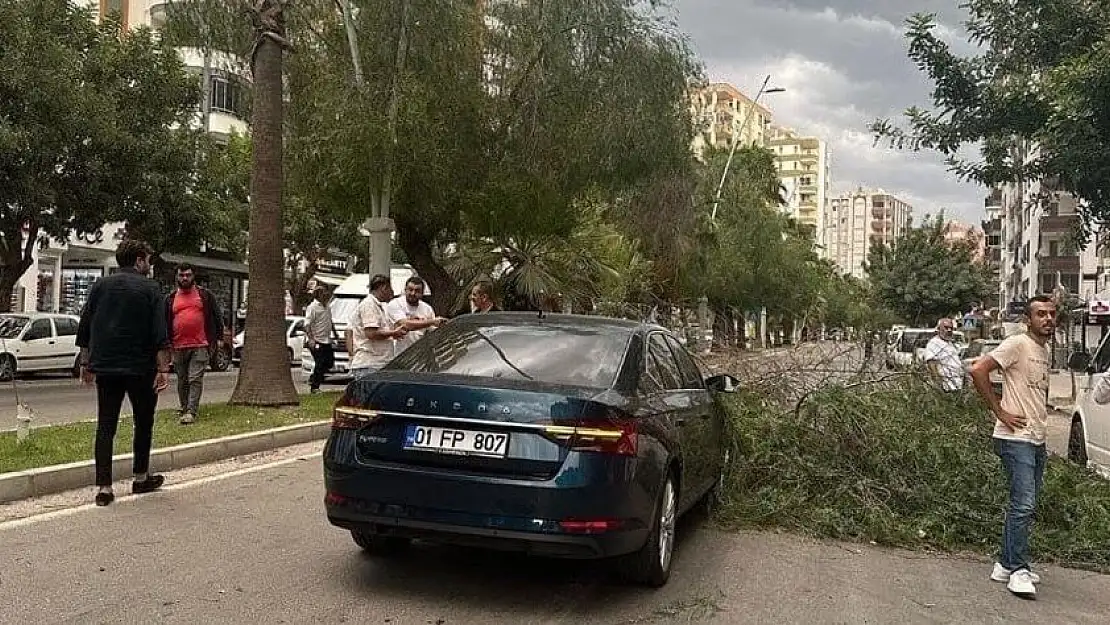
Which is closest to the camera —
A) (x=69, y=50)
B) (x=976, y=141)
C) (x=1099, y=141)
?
(x=1099, y=141)

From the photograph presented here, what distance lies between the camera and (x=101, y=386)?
727 centimetres

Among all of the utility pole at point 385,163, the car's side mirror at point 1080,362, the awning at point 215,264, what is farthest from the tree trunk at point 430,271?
the awning at point 215,264

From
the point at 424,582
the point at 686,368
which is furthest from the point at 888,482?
the point at 424,582

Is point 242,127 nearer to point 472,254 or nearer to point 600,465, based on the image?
point 472,254

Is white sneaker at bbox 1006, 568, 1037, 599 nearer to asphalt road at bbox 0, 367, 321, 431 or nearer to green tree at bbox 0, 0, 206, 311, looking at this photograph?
asphalt road at bbox 0, 367, 321, 431

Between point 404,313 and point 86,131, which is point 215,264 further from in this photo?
point 404,313

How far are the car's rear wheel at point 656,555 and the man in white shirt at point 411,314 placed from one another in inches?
206

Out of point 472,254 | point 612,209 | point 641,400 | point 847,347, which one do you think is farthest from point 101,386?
point 612,209

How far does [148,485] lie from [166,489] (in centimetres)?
21

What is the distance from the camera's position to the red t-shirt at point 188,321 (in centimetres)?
1120

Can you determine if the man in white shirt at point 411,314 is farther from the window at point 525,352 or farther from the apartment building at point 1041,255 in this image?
the apartment building at point 1041,255

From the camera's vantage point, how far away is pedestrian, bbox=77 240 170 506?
724 centimetres

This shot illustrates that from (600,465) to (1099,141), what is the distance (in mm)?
11432

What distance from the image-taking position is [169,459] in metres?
9.12
